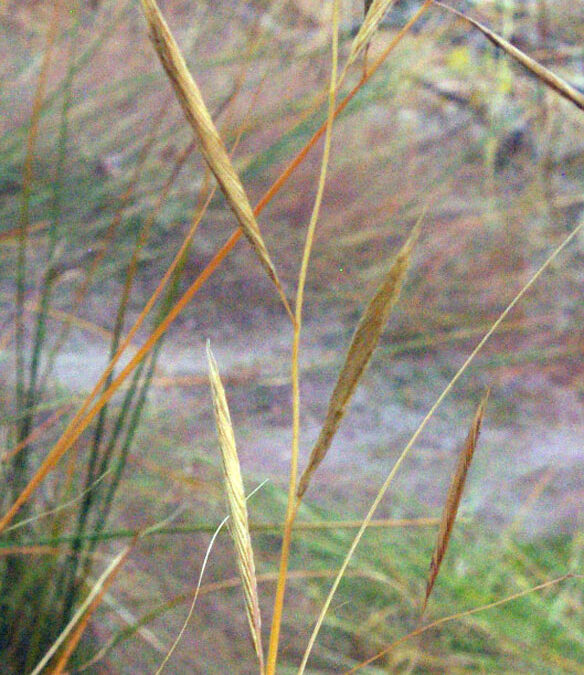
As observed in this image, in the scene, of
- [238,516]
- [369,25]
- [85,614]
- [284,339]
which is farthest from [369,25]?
[284,339]

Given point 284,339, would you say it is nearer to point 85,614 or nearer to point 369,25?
point 85,614

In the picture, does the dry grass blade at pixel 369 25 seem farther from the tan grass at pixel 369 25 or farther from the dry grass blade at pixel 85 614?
the dry grass blade at pixel 85 614

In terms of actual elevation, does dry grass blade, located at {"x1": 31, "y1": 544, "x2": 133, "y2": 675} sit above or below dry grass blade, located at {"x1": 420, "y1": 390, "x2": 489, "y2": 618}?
below

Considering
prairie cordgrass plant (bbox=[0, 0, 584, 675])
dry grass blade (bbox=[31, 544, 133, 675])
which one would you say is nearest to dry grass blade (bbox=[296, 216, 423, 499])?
prairie cordgrass plant (bbox=[0, 0, 584, 675])

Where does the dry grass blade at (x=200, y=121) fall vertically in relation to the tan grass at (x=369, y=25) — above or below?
below

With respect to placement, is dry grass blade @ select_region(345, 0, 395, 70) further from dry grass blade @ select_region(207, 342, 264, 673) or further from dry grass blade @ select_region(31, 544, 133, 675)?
dry grass blade @ select_region(31, 544, 133, 675)

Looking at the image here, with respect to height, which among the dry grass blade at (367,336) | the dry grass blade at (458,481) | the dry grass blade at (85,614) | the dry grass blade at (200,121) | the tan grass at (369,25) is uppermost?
the tan grass at (369,25)

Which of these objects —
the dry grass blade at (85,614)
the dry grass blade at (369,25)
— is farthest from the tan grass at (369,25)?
the dry grass blade at (85,614)

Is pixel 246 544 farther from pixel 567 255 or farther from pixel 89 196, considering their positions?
pixel 567 255
